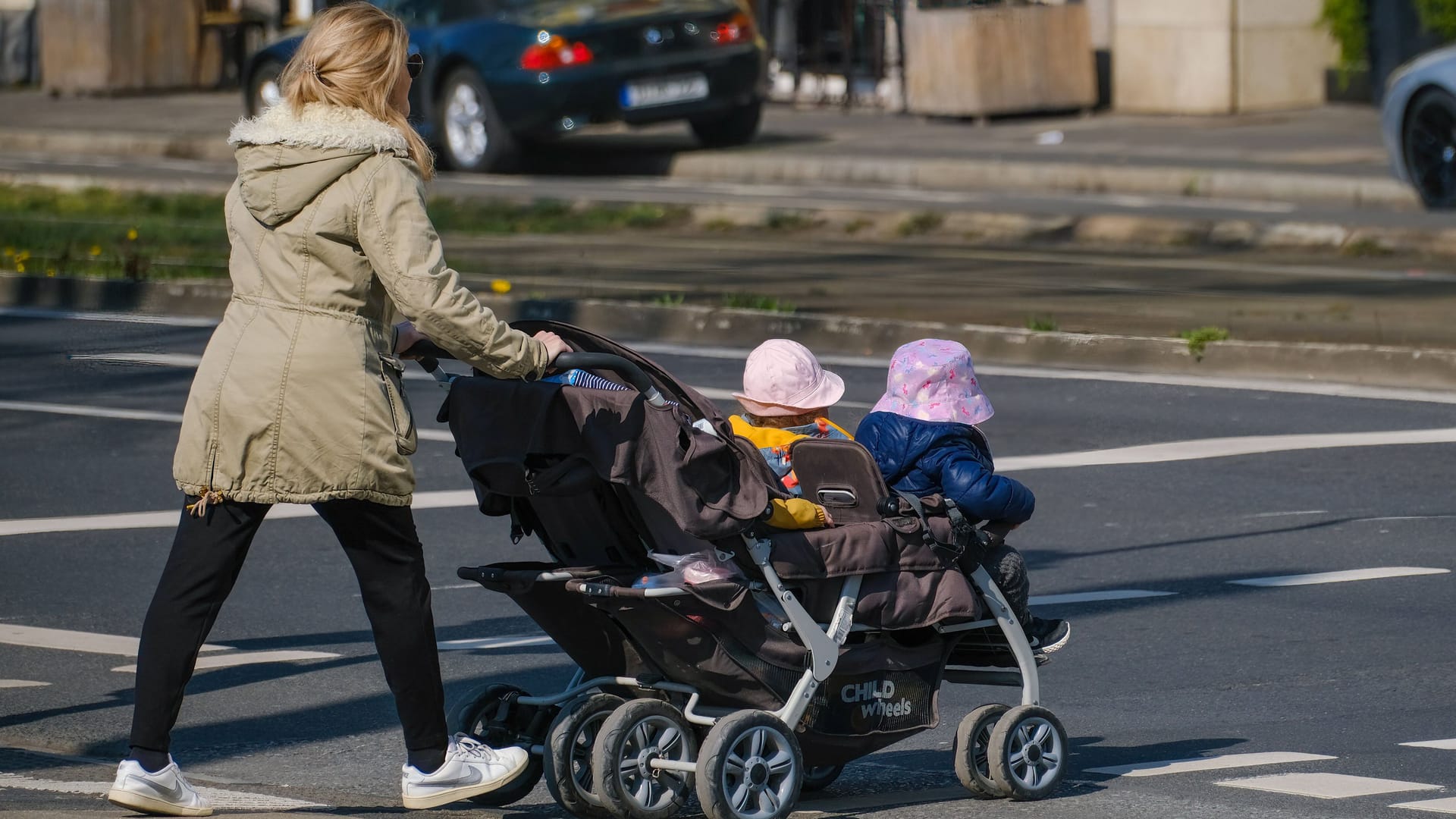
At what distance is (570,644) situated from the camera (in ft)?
16.8

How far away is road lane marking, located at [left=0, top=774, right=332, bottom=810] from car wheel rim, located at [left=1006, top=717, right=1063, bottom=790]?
1.53 metres

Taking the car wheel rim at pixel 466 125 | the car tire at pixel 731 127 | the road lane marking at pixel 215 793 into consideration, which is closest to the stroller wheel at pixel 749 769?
the road lane marking at pixel 215 793

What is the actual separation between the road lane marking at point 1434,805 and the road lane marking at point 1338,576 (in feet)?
7.66

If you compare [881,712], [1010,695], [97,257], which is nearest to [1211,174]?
[97,257]

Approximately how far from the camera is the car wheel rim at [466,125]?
21.6m

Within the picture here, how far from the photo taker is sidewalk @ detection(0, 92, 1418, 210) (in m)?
18.7

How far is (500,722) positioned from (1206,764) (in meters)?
1.67

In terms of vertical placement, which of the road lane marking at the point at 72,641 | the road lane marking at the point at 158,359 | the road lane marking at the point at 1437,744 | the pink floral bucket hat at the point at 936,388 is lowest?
the road lane marking at the point at 1437,744

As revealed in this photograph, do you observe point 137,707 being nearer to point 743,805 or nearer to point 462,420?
point 462,420

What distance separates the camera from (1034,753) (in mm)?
5352

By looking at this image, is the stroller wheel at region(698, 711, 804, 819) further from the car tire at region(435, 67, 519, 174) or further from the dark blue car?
the car tire at region(435, 67, 519, 174)

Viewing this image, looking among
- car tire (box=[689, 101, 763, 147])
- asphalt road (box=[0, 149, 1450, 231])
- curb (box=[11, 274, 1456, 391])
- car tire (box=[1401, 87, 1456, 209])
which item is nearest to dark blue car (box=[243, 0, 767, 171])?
car tire (box=[689, 101, 763, 147])

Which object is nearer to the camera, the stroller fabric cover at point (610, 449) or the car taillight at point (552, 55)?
the stroller fabric cover at point (610, 449)

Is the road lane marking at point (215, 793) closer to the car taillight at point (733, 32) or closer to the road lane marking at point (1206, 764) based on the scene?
the road lane marking at point (1206, 764)
